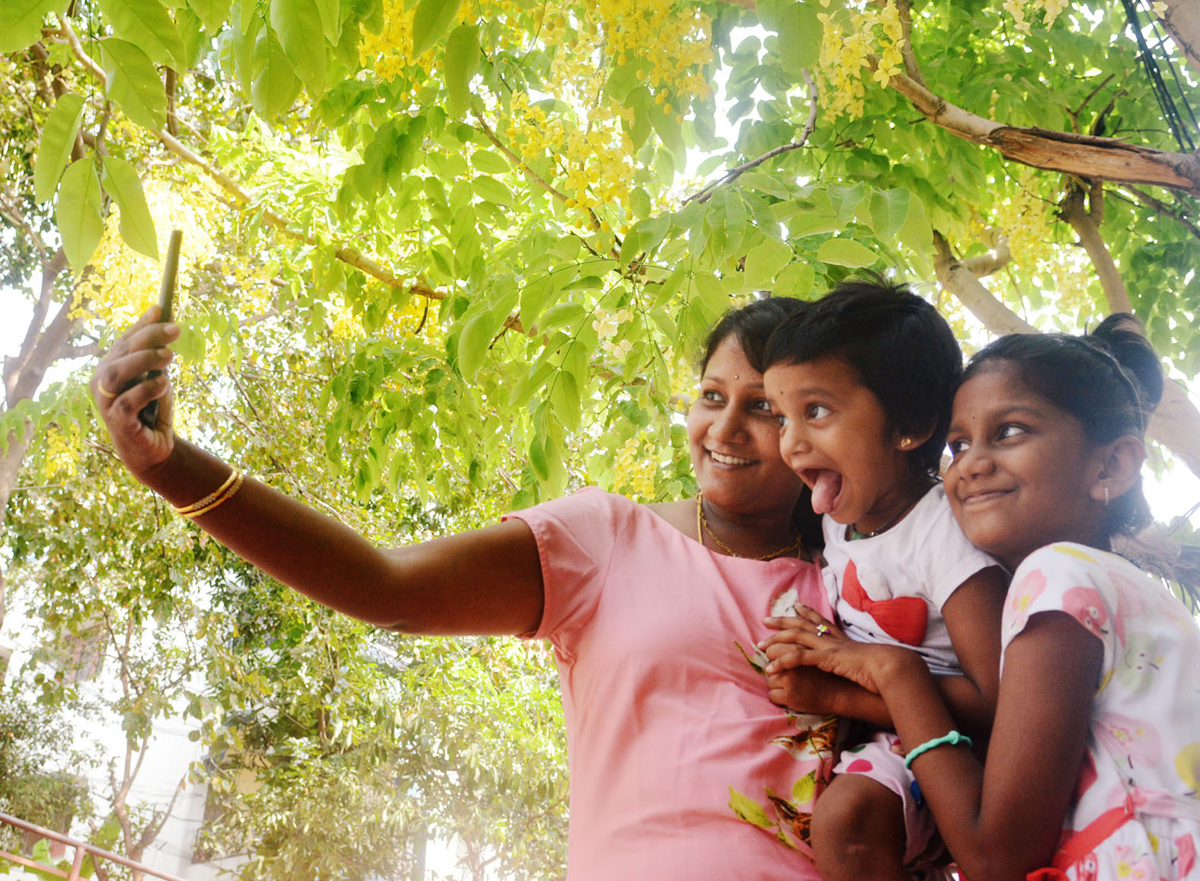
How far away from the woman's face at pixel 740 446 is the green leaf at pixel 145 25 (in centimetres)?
61

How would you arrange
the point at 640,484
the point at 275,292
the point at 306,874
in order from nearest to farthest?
1. the point at 640,484
2. the point at 275,292
3. the point at 306,874

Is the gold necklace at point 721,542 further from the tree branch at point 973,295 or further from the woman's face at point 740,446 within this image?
the tree branch at point 973,295

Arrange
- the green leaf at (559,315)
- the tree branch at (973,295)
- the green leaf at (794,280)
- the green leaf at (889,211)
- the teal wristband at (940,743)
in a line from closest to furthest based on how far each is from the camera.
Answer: the teal wristband at (940,743)
the green leaf at (889,211)
the green leaf at (794,280)
the green leaf at (559,315)
the tree branch at (973,295)

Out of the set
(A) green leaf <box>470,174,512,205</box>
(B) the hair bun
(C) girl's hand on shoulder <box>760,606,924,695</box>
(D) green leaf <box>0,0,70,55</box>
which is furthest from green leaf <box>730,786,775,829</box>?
(A) green leaf <box>470,174,512,205</box>

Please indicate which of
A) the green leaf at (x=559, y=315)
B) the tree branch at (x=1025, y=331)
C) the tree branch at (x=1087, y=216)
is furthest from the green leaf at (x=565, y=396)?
the tree branch at (x=1087, y=216)

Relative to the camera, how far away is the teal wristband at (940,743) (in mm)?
732

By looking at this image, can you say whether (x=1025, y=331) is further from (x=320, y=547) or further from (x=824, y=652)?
(x=320, y=547)

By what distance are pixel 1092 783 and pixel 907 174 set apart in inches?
58.0

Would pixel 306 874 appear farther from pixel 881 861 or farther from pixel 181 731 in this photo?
pixel 881 861

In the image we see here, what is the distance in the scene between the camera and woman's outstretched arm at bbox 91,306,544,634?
702 millimetres

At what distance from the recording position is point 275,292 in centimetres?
473

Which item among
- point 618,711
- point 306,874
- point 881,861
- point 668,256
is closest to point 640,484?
point 668,256

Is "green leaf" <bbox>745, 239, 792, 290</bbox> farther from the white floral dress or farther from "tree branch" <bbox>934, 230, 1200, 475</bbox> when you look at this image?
the white floral dress

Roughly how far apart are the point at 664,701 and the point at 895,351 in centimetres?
38
